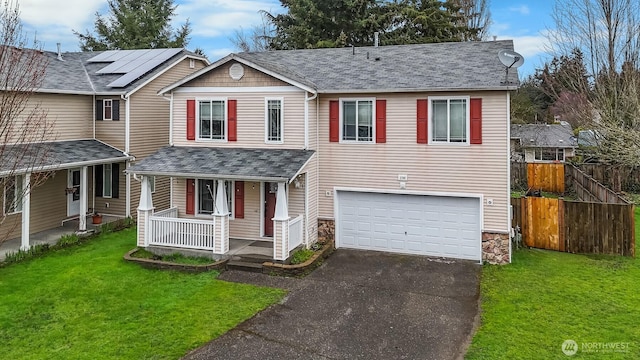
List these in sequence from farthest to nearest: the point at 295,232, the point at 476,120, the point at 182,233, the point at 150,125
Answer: the point at 150,125 < the point at 182,233 < the point at 295,232 < the point at 476,120

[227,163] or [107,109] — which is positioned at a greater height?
[107,109]

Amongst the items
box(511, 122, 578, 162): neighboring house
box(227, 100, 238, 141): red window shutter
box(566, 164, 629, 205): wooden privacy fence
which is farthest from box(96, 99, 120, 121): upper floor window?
box(511, 122, 578, 162): neighboring house

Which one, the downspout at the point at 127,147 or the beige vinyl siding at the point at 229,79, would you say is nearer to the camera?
the beige vinyl siding at the point at 229,79

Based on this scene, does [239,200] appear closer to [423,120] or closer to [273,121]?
[273,121]

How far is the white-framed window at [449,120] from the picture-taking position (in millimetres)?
12578

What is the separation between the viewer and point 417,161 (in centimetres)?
1312

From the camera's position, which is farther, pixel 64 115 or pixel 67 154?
pixel 64 115

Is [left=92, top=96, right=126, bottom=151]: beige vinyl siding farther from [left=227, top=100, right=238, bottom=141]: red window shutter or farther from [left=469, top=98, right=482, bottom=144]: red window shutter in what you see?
[left=469, top=98, right=482, bottom=144]: red window shutter

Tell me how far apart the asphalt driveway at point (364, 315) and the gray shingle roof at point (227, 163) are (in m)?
2.79

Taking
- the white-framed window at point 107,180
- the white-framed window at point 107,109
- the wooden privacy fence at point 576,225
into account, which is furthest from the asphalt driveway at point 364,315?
the white-framed window at point 107,109

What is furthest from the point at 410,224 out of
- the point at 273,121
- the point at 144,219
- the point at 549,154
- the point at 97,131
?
the point at 549,154

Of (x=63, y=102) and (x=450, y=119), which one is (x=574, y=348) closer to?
(x=450, y=119)

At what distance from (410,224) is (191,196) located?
7111 millimetres

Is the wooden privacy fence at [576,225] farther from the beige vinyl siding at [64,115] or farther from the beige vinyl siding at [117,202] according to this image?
the beige vinyl siding at [64,115]
